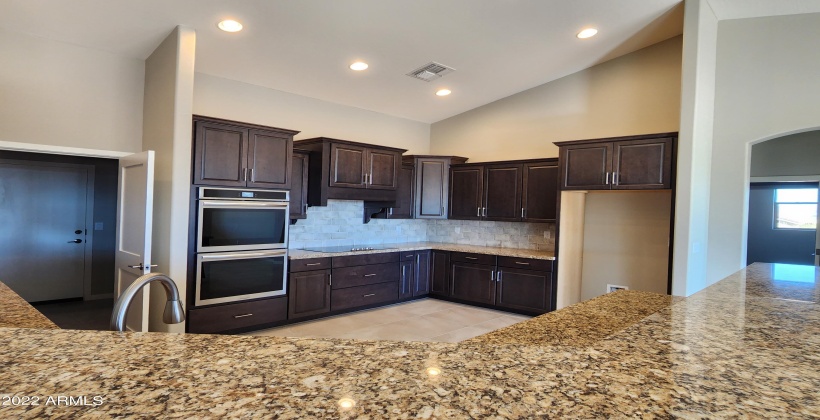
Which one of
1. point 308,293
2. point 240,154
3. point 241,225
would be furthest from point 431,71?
point 308,293

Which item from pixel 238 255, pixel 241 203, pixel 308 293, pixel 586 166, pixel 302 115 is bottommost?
pixel 308 293

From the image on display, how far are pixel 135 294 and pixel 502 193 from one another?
512 cm

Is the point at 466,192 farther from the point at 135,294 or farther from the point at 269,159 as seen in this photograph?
the point at 135,294

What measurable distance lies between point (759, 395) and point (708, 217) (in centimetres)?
451

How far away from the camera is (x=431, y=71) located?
485cm

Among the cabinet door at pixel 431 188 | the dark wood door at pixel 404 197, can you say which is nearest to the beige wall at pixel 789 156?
the cabinet door at pixel 431 188

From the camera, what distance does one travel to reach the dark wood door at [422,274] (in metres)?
6.07

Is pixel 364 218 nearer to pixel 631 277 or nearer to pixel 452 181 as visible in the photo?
pixel 452 181

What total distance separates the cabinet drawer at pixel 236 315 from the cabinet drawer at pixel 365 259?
78cm

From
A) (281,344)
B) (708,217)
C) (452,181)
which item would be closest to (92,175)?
(452,181)

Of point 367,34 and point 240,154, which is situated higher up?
point 367,34

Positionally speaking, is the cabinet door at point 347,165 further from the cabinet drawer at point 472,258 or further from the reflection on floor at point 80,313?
the reflection on floor at point 80,313

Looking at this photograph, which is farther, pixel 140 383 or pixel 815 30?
pixel 815 30

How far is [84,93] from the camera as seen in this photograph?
3.83 metres
